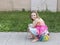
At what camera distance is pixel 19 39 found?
817cm

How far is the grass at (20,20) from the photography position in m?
9.42

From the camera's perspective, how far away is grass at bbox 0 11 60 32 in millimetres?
9422

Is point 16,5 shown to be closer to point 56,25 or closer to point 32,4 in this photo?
point 32,4

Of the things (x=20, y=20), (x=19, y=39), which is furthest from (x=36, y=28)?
(x=20, y=20)

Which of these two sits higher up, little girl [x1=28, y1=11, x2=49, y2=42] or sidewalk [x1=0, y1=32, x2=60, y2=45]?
little girl [x1=28, y1=11, x2=49, y2=42]

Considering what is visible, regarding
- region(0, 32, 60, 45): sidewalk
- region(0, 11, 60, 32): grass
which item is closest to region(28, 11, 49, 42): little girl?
region(0, 32, 60, 45): sidewalk

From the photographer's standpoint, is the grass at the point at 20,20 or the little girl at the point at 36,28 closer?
the little girl at the point at 36,28

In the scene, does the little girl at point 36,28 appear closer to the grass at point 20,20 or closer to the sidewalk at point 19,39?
the sidewalk at point 19,39

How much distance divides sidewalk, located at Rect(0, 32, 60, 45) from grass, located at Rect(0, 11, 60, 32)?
0.48 metres

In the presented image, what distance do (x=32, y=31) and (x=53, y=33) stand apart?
1.26 m

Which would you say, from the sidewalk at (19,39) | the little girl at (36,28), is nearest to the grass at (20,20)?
the sidewalk at (19,39)

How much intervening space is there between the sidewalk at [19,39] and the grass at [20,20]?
0.48 m

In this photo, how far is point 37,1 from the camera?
1242 cm

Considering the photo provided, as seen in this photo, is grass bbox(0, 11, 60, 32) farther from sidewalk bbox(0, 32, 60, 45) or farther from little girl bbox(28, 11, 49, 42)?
little girl bbox(28, 11, 49, 42)
